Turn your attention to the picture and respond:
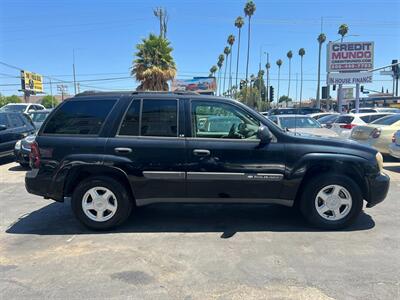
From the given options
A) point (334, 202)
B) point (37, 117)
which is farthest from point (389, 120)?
point (37, 117)

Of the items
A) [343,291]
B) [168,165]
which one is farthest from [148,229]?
[343,291]

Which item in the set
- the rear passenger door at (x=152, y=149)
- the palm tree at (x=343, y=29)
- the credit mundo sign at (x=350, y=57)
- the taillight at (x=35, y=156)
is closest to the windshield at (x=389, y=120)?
the rear passenger door at (x=152, y=149)

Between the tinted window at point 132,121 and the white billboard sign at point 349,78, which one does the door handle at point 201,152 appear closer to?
the tinted window at point 132,121

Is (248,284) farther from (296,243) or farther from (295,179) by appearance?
(295,179)

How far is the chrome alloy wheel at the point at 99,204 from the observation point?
4957 millimetres

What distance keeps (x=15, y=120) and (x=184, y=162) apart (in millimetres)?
9092

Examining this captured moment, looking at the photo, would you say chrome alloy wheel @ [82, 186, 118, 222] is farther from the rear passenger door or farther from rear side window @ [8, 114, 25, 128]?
rear side window @ [8, 114, 25, 128]

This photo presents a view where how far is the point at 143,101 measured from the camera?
4996 millimetres

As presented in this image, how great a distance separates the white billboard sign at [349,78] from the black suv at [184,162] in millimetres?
22350

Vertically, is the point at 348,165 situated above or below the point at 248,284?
above

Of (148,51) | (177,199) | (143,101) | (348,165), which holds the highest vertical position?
(148,51)

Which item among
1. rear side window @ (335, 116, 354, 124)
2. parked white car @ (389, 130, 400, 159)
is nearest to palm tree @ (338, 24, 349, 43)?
rear side window @ (335, 116, 354, 124)

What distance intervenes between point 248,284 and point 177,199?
5.78ft

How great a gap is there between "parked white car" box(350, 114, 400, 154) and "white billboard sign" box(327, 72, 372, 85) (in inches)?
593
